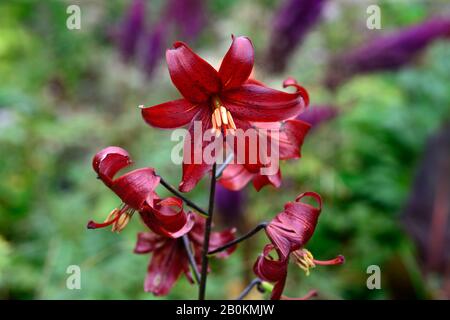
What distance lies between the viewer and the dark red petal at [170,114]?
0.64m

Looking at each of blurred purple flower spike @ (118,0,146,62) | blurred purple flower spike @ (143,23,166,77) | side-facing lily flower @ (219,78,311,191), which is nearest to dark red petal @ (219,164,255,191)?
side-facing lily flower @ (219,78,311,191)

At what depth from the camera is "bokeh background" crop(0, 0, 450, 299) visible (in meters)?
1.47

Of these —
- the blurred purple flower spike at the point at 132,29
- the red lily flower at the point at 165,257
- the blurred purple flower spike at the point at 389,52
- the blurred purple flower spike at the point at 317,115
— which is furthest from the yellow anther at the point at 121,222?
the blurred purple flower spike at the point at 132,29

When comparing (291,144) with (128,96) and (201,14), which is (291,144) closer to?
(201,14)

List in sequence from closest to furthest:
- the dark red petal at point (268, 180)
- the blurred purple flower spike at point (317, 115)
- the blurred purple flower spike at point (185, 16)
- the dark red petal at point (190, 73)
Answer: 1. the dark red petal at point (190, 73)
2. the dark red petal at point (268, 180)
3. the blurred purple flower spike at point (317, 115)
4. the blurred purple flower spike at point (185, 16)

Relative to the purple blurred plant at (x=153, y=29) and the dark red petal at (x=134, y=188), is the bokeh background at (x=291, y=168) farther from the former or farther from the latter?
the dark red petal at (x=134, y=188)

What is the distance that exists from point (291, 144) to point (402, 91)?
1.57 m

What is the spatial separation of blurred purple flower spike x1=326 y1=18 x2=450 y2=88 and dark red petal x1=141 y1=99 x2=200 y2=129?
1.26 m

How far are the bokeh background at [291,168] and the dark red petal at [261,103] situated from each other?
0.58 m

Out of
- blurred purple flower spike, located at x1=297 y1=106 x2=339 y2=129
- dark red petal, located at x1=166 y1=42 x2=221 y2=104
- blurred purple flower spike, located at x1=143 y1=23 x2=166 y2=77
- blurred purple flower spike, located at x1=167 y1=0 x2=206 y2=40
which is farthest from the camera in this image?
blurred purple flower spike, located at x1=167 y1=0 x2=206 y2=40

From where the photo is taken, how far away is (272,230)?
2.24 feet

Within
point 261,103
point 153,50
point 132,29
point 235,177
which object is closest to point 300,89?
point 261,103

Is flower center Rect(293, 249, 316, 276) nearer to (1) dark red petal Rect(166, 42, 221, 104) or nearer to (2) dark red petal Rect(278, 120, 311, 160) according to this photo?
(2) dark red petal Rect(278, 120, 311, 160)
